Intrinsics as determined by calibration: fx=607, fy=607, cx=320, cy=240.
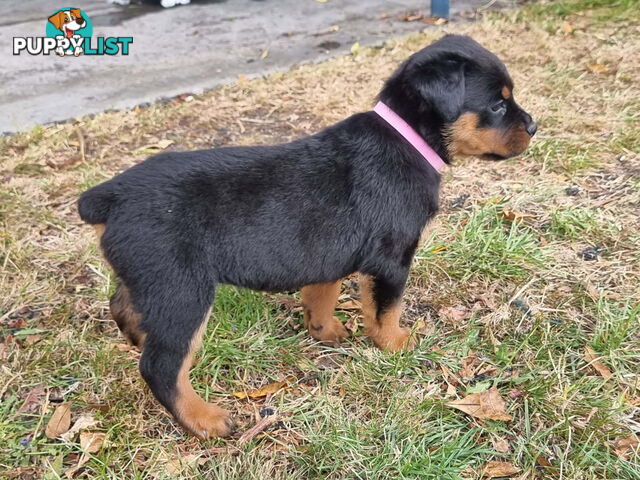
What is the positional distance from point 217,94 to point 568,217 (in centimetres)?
382

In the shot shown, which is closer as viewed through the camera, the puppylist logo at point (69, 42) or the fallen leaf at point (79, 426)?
the fallen leaf at point (79, 426)

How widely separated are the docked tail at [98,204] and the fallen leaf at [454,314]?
198 cm

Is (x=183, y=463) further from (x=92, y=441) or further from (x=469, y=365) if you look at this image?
(x=469, y=365)

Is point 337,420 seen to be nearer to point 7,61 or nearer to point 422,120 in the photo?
point 422,120

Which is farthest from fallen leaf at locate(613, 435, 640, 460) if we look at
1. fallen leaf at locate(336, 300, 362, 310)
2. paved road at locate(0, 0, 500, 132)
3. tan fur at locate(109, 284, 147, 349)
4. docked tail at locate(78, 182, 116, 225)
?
paved road at locate(0, 0, 500, 132)

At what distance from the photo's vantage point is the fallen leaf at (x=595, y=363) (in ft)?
10.1

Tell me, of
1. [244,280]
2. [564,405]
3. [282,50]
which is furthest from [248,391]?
[282,50]

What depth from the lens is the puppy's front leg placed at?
3.04m

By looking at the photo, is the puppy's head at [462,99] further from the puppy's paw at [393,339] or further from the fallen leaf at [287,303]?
the fallen leaf at [287,303]

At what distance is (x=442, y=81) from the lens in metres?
2.86

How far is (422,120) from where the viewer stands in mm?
3021

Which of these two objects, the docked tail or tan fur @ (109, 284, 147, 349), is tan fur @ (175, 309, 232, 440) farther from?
the docked tail

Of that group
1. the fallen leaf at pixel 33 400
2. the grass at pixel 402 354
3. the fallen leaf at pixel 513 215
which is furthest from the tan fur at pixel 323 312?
the fallen leaf at pixel 513 215

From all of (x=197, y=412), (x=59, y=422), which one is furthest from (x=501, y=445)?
(x=59, y=422)
